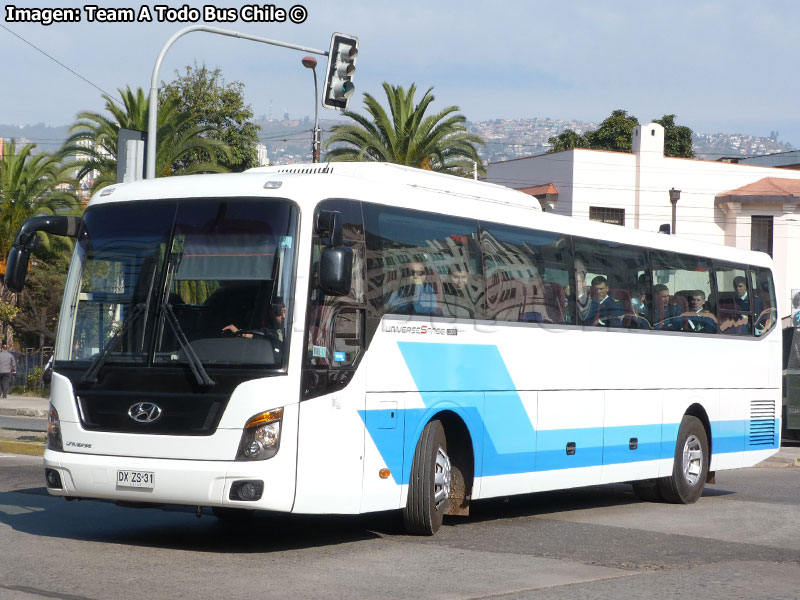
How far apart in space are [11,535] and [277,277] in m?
3.19

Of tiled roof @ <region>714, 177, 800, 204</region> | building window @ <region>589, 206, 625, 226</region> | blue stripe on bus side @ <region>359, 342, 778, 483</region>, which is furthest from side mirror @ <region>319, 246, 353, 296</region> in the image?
tiled roof @ <region>714, 177, 800, 204</region>

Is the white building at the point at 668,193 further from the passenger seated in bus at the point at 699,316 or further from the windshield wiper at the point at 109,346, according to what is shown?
the windshield wiper at the point at 109,346

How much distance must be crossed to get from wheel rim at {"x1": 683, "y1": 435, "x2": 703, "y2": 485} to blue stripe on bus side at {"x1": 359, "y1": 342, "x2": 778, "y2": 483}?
138cm

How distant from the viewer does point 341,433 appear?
380 inches

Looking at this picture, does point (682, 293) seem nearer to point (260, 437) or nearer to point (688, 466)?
point (688, 466)

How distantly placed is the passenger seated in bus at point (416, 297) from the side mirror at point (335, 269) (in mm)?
1139

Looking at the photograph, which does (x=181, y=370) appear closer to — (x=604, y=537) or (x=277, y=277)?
(x=277, y=277)

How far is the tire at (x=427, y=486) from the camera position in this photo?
10617 millimetres

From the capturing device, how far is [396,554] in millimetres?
9719

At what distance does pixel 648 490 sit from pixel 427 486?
555 centimetres

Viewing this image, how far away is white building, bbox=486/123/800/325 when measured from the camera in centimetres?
4447

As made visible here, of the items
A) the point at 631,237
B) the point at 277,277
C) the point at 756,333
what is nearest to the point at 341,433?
the point at 277,277

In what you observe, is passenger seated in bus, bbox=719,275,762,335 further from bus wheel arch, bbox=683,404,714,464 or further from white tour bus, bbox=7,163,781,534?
white tour bus, bbox=7,163,781,534

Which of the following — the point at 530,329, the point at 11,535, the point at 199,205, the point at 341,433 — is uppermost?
the point at 199,205
